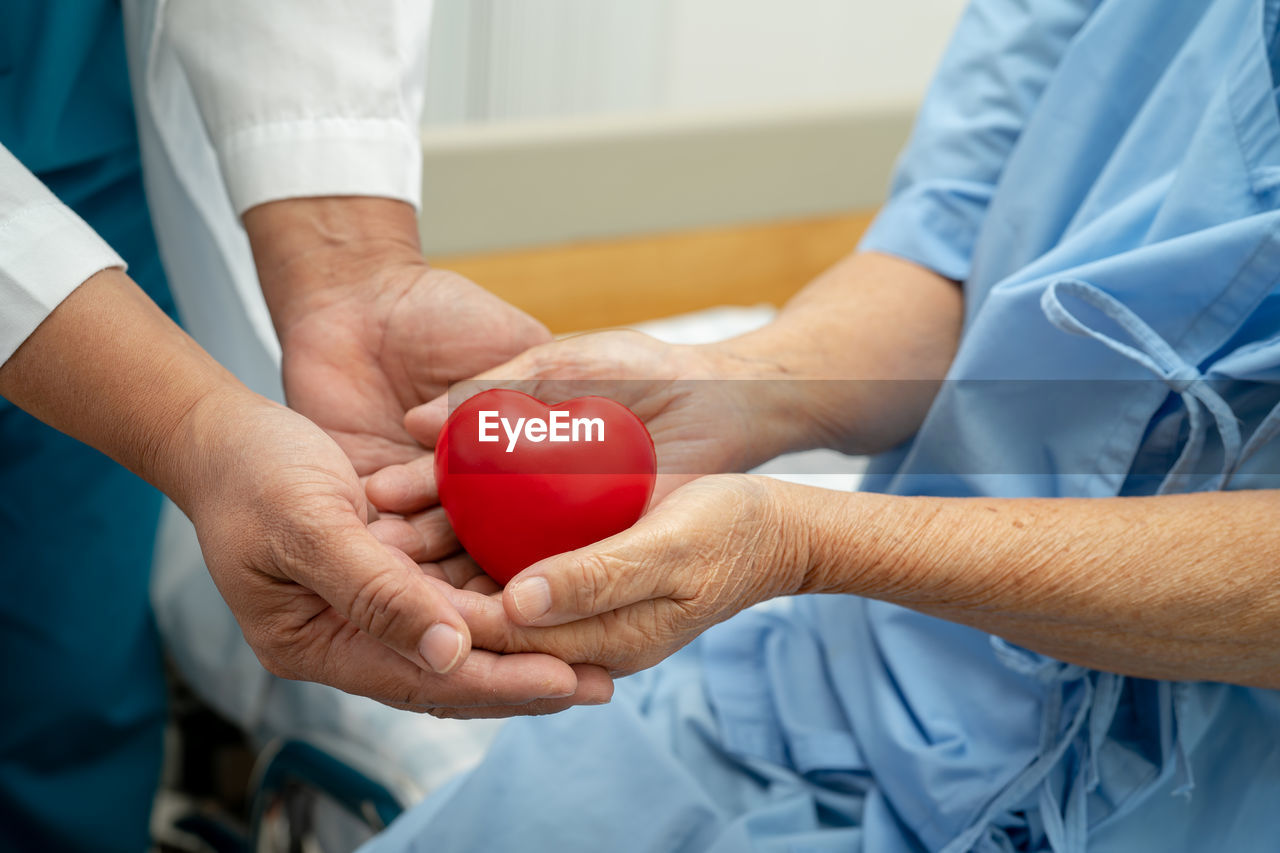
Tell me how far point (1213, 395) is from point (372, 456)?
55 cm

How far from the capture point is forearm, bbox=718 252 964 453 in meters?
0.84

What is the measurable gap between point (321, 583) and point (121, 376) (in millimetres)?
205

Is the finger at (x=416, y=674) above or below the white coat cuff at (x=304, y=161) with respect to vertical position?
below

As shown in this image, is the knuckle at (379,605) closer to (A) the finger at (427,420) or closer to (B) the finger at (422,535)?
(B) the finger at (422,535)

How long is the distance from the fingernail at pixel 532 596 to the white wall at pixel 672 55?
1357 mm

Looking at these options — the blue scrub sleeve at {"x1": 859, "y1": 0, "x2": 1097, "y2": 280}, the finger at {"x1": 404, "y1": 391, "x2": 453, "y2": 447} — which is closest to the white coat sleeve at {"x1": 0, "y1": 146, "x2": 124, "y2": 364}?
the finger at {"x1": 404, "y1": 391, "x2": 453, "y2": 447}

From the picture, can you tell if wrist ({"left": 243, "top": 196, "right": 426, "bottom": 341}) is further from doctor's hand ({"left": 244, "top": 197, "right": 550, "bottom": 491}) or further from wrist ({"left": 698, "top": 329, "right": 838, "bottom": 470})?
wrist ({"left": 698, "top": 329, "right": 838, "bottom": 470})

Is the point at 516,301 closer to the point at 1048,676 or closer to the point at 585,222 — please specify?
the point at 585,222

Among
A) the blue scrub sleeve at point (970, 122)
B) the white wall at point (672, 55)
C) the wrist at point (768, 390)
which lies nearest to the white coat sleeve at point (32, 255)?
the wrist at point (768, 390)

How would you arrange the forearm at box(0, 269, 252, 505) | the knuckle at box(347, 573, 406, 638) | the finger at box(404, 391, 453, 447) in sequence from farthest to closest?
the finger at box(404, 391, 453, 447) < the forearm at box(0, 269, 252, 505) < the knuckle at box(347, 573, 406, 638)

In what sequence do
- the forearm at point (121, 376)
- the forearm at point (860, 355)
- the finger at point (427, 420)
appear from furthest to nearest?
the forearm at point (860, 355) < the finger at point (427, 420) < the forearm at point (121, 376)

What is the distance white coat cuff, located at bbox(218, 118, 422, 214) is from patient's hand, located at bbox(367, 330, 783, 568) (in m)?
0.19

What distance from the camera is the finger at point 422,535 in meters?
0.66

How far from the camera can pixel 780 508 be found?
2.04 ft
